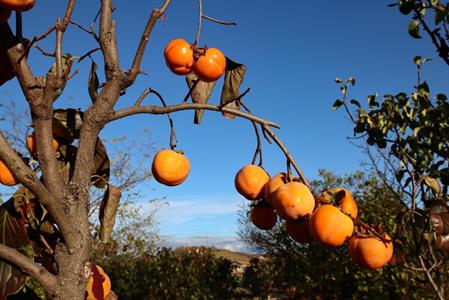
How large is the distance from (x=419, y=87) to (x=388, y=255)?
8.22ft

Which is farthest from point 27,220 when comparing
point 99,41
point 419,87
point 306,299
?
point 306,299

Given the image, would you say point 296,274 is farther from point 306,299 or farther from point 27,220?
point 27,220

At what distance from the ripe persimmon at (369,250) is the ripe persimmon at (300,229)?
0.12 metres

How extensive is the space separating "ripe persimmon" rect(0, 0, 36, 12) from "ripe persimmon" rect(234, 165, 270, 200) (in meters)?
0.67

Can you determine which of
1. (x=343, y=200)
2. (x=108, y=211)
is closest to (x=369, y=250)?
(x=343, y=200)

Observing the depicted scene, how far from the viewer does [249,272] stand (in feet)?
26.1

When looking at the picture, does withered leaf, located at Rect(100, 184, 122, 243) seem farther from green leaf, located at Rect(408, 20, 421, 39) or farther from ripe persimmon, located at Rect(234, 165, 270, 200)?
green leaf, located at Rect(408, 20, 421, 39)

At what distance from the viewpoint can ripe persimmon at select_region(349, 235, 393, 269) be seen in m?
1.15

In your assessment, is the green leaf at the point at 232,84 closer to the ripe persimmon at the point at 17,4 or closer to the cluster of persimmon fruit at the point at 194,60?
the cluster of persimmon fruit at the point at 194,60

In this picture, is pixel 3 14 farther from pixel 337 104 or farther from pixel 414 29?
pixel 337 104

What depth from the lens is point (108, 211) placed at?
1132mm

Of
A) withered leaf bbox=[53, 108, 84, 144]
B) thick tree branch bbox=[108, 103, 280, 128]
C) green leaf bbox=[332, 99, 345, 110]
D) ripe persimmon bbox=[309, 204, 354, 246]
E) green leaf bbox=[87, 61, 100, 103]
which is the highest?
green leaf bbox=[332, 99, 345, 110]

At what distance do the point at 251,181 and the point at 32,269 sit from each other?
0.60m

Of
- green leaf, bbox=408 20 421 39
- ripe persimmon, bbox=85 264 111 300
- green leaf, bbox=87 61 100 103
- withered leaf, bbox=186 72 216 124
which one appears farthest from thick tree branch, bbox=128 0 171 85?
green leaf, bbox=408 20 421 39
